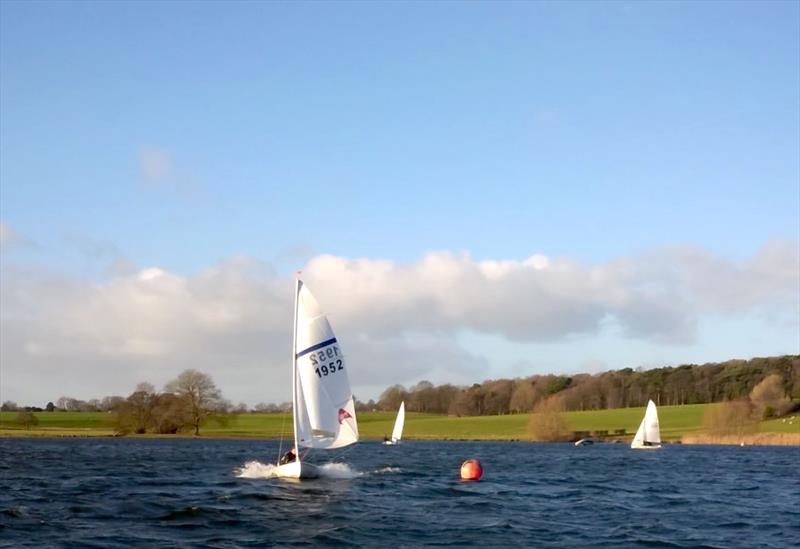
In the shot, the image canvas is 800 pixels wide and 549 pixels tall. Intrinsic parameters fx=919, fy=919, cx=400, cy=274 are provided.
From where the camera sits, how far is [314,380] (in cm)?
4178

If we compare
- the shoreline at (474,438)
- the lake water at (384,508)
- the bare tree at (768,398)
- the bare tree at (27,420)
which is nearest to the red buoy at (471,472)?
the lake water at (384,508)

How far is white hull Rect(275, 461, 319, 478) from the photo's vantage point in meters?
41.1

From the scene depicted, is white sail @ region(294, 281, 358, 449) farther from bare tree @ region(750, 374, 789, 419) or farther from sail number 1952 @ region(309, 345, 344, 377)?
bare tree @ region(750, 374, 789, 419)

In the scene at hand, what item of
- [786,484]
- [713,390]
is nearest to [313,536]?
[786,484]

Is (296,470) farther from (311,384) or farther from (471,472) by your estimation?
(471,472)

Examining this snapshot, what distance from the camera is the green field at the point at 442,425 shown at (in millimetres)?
141750

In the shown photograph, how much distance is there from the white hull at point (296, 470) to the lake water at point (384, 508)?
46 cm

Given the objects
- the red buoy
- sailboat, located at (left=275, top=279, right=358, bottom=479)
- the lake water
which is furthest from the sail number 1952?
the red buoy

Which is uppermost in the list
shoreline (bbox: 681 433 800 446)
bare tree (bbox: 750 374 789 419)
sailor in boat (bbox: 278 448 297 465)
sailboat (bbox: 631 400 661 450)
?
bare tree (bbox: 750 374 789 419)

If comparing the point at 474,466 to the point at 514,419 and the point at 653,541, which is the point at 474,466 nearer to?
the point at 653,541

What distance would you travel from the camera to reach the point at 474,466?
5166 centimetres

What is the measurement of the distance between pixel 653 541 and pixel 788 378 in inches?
6443

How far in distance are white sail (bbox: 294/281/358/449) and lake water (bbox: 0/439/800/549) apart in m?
2.25

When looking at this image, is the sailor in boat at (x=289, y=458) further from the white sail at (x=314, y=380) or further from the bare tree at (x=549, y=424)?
the bare tree at (x=549, y=424)
